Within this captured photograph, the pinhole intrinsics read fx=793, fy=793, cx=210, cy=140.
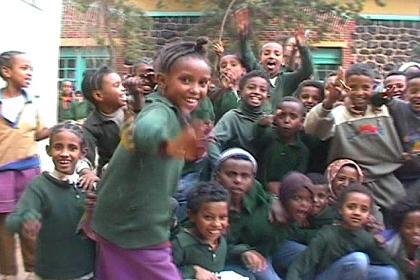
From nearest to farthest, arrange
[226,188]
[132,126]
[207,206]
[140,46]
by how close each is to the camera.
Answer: [132,126], [207,206], [226,188], [140,46]

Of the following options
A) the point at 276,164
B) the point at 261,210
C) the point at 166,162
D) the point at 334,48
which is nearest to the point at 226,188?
the point at 261,210

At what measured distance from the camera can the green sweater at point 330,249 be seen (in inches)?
169

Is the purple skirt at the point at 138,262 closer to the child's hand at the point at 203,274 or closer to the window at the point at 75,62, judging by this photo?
the child's hand at the point at 203,274

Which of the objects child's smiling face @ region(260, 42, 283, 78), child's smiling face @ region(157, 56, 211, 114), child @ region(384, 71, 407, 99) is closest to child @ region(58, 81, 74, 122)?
child's smiling face @ region(260, 42, 283, 78)

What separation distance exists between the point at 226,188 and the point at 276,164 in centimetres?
67

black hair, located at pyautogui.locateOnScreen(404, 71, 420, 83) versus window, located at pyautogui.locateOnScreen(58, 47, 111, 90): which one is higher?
black hair, located at pyautogui.locateOnScreen(404, 71, 420, 83)

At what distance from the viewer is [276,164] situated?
487 centimetres

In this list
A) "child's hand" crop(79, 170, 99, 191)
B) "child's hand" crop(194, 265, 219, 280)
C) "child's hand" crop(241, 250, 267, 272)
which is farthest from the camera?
"child's hand" crop(241, 250, 267, 272)

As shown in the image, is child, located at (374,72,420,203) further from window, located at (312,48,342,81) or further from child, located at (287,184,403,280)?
window, located at (312,48,342,81)

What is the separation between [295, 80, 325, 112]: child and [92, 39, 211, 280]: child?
6.32 feet

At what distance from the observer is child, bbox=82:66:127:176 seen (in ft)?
14.9

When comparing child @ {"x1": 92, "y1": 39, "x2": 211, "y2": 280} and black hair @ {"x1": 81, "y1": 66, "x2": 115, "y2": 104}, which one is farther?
black hair @ {"x1": 81, "y1": 66, "x2": 115, "y2": 104}

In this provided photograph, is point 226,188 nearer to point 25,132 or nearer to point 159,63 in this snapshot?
point 159,63

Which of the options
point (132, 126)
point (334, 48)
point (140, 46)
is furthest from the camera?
point (334, 48)
